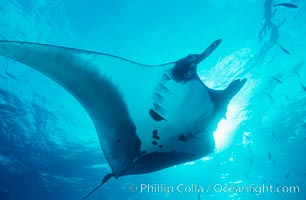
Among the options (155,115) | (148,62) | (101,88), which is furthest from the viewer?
(148,62)

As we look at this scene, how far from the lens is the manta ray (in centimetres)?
310

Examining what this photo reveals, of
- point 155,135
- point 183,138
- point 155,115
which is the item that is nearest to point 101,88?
point 155,115

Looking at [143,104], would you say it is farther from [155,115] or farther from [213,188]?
[213,188]

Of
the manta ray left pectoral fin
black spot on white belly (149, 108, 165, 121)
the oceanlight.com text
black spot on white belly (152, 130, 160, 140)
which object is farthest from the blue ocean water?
black spot on white belly (152, 130, 160, 140)

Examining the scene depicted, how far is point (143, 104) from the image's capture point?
3.30 m

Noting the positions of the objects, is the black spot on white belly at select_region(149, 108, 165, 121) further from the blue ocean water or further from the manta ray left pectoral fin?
the blue ocean water

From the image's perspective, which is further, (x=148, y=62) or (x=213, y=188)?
(x=213, y=188)

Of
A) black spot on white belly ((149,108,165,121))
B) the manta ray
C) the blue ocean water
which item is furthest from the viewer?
the blue ocean water

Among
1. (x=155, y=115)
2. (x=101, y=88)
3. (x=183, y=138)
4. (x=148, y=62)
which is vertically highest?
(x=148, y=62)

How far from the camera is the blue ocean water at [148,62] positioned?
782 centimetres

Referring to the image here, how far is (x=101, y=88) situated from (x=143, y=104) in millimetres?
596

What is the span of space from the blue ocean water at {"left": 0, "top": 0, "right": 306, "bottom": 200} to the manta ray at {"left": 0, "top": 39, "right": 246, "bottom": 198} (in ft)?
16.5

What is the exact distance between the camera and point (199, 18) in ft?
26.9

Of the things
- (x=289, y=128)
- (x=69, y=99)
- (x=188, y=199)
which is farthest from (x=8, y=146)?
(x=188, y=199)
